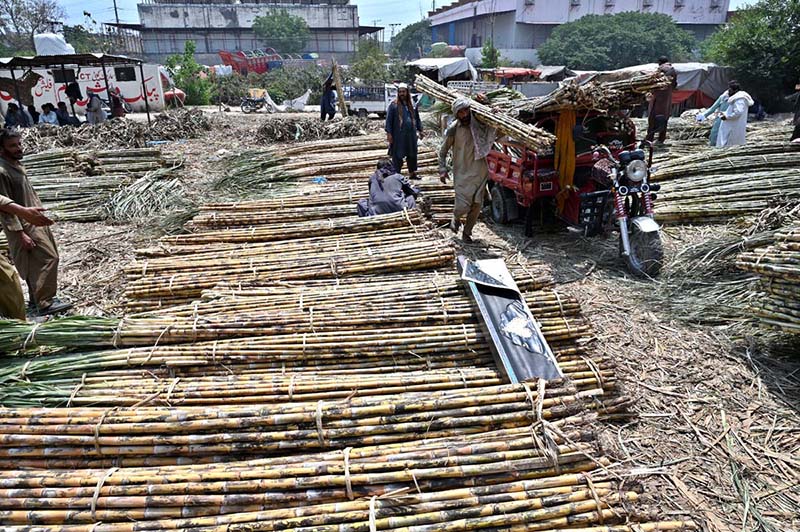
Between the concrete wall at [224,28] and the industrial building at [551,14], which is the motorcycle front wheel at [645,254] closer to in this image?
the industrial building at [551,14]

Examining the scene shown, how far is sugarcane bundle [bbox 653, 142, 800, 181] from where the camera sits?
6.76 meters

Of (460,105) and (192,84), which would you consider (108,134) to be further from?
(192,84)

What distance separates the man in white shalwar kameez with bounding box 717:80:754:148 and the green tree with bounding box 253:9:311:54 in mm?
56953

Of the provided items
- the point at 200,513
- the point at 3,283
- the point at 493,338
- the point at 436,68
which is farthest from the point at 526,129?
the point at 436,68

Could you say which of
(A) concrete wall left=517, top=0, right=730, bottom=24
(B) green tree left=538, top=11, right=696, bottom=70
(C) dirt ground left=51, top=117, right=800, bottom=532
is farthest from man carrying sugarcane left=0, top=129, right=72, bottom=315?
(A) concrete wall left=517, top=0, right=730, bottom=24

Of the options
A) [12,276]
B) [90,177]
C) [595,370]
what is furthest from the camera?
[90,177]

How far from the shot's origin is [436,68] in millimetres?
23125

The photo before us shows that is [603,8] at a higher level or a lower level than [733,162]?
higher

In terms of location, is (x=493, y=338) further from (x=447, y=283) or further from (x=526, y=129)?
(x=526, y=129)

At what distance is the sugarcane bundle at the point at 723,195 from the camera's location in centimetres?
596

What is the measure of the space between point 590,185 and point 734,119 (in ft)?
17.5

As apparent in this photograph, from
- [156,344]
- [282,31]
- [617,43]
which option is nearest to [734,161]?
[156,344]

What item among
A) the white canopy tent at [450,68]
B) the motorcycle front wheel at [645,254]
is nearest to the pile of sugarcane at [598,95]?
the motorcycle front wheel at [645,254]

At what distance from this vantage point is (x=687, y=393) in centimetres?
312
